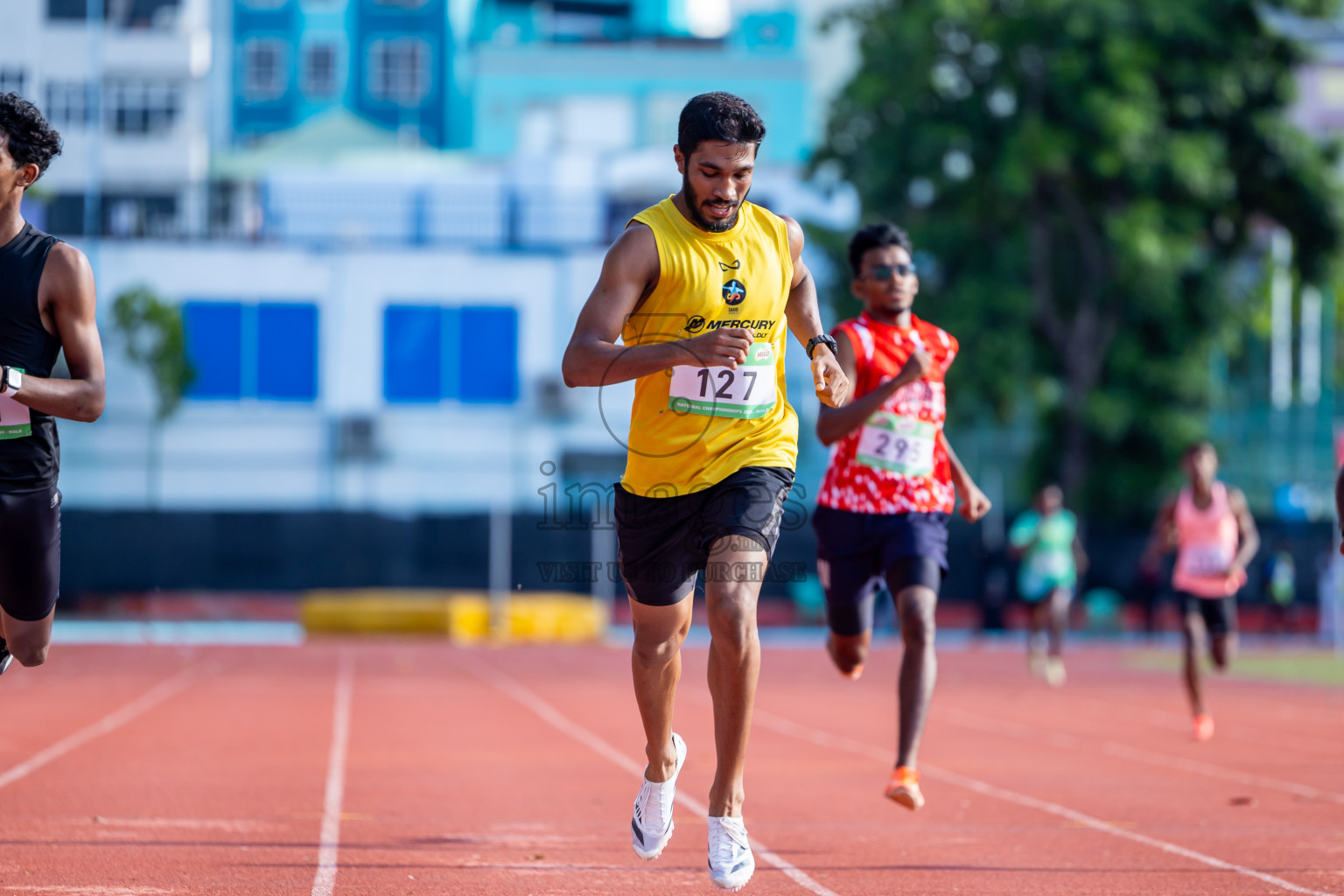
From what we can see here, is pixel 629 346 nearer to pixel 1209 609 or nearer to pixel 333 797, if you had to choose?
pixel 333 797

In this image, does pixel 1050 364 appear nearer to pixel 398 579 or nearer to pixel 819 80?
pixel 398 579

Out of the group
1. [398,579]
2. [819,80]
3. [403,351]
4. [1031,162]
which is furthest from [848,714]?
[819,80]

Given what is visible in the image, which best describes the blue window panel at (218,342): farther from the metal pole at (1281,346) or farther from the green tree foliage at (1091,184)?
the metal pole at (1281,346)

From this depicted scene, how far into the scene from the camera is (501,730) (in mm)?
12016

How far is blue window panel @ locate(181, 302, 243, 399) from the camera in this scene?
34219 mm

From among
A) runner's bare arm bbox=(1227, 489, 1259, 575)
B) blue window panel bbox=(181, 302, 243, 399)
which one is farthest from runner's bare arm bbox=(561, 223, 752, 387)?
blue window panel bbox=(181, 302, 243, 399)

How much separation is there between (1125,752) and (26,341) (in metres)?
7.62

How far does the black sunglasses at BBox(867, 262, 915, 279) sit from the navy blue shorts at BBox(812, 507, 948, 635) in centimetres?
94

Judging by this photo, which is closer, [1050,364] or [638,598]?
[638,598]

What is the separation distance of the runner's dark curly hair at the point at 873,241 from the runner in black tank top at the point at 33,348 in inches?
126

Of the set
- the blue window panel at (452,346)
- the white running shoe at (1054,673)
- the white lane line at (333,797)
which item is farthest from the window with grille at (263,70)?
the white lane line at (333,797)

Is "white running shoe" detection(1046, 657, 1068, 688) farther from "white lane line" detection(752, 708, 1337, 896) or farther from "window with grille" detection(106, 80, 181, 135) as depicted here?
"window with grille" detection(106, 80, 181, 135)

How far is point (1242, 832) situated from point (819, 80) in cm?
4111

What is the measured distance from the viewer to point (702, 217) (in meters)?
5.25
